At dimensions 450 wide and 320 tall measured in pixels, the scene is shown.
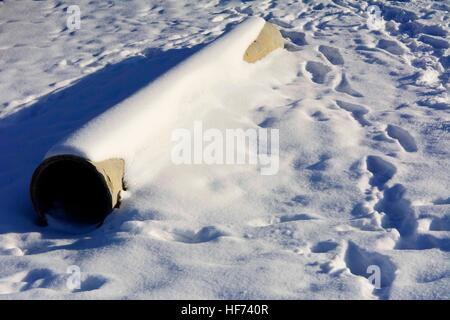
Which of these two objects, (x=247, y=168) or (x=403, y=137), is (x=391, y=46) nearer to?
(x=403, y=137)

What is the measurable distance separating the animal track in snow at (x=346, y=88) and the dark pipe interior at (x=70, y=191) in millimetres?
2788

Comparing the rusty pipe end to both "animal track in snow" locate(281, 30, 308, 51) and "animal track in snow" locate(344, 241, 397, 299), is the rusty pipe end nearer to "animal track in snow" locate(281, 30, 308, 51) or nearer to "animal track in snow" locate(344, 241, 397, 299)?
"animal track in snow" locate(344, 241, 397, 299)

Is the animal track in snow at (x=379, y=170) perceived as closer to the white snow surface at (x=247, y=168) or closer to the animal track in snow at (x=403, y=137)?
the white snow surface at (x=247, y=168)

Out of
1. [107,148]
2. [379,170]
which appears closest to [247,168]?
[379,170]

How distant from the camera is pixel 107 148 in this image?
11.8ft

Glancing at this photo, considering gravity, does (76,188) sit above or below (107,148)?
below

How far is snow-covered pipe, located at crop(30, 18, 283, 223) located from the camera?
3.52 metres

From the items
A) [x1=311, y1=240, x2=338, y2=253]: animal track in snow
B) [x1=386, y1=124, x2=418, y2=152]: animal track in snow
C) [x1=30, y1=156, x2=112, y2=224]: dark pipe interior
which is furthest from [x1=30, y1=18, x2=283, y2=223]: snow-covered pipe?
[x1=386, y1=124, x2=418, y2=152]: animal track in snow

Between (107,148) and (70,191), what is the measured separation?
0.56m

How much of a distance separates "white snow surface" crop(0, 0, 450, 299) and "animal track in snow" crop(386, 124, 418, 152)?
2 cm

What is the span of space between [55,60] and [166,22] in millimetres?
1885

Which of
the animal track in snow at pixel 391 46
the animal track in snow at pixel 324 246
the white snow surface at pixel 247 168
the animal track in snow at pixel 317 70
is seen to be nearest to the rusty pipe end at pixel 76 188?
the white snow surface at pixel 247 168
